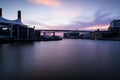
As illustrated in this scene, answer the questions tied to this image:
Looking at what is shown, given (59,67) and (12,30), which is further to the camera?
(12,30)

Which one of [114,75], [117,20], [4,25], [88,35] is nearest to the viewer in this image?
[114,75]

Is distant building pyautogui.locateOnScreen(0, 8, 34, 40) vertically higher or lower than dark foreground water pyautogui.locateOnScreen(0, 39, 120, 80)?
higher

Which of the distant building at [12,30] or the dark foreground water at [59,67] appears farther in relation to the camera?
the distant building at [12,30]

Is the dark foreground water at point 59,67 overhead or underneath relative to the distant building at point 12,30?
underneath

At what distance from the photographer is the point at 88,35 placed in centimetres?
12912

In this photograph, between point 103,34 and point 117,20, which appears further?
point 117,20

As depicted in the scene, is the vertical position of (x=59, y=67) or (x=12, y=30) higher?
(x=12, y=30)

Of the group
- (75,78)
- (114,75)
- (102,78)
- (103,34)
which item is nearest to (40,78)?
(75,78)

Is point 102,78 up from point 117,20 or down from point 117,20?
down

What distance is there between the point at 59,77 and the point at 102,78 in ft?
6.37

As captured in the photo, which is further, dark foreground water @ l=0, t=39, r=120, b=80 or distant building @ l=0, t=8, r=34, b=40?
distant building @ l=0, t=8, r=34, b=40

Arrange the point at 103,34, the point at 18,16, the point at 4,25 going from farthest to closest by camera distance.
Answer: the point at 103,34 → the point at 18,16 → the point at 4,25

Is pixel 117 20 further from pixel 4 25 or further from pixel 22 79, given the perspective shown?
pixel 22 79

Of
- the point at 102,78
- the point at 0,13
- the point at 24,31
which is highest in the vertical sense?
the point at 0,13
